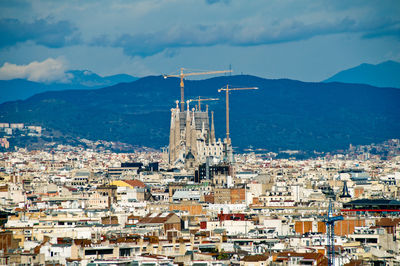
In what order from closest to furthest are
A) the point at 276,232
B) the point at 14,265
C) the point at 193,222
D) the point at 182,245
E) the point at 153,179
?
the point at 14,265 < the point at 182,245 < the point at 276,232 < the point at 193,222 < the point at 153,179

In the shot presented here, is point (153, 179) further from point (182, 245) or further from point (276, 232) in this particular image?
point (182, 245)

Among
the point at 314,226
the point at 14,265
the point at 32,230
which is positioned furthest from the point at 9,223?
the point at 14,265

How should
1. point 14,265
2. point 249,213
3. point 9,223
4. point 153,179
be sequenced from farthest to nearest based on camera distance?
1. point 153,179
2. point 249,213
3. point 9,223
4. point 14,265

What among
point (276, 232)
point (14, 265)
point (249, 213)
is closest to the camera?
point (14, 265)

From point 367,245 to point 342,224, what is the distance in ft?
55.2

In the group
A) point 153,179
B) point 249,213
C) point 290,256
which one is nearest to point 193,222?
point 249,213

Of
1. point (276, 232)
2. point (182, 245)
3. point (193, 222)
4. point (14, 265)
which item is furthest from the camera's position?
point (193, 222)

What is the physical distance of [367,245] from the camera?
66.0 m

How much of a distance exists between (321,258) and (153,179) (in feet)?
390

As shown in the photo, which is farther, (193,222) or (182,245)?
(193,222)

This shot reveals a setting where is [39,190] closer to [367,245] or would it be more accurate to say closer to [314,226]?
[314,226]

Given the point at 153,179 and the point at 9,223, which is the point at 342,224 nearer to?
the point at 9,223

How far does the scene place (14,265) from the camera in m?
53.8

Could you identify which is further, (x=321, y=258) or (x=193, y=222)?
(x=193, y=222)
